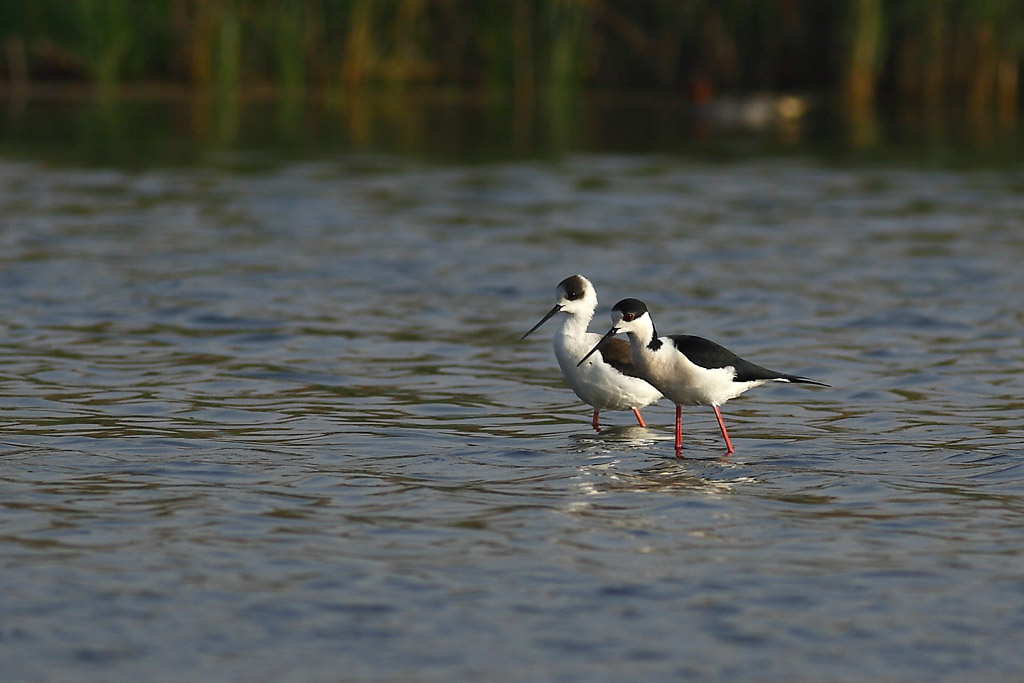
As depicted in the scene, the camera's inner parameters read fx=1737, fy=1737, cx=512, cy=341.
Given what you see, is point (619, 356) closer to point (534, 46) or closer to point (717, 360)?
point (717, 360)

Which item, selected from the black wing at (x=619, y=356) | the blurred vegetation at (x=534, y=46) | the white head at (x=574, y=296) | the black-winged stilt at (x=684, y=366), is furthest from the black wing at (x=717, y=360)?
the blurred vegetation at (x=534, y=46)

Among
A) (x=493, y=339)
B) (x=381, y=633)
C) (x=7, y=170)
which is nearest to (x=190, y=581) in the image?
(x=381, y=633)

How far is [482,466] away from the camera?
8.35 metres

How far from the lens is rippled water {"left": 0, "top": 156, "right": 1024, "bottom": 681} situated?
580cm

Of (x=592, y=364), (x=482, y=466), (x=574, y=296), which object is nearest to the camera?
(x=482, y=466)

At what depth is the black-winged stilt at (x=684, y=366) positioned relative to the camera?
8.88 meters

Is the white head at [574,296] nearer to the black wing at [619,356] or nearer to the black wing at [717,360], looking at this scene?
the black wing at [619,356]

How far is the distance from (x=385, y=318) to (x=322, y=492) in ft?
17.5

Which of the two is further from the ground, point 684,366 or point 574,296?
point 574,296

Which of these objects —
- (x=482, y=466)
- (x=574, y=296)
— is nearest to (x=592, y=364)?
(x=574, y=296)

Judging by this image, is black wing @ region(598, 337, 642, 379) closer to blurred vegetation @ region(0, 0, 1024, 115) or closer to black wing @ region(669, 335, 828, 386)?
Answer: black wing @ region(669, 335, 828, 386)

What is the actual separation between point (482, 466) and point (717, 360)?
141 cm

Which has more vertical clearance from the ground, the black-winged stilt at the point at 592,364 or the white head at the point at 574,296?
the white head at the point at 574,296

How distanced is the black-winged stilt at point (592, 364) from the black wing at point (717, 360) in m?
0.37
